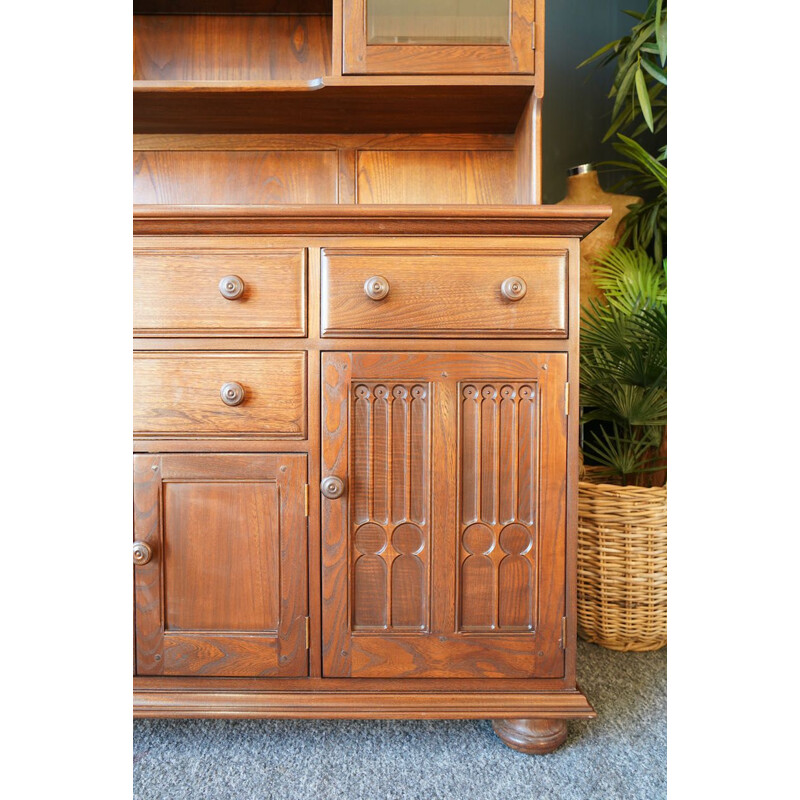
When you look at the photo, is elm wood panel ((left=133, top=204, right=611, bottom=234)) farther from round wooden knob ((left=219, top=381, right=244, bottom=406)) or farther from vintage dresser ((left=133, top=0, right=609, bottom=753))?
round wooden knob ((left=219, top=381, right=244, bottom=406))

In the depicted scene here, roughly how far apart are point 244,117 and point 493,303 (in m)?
0.74

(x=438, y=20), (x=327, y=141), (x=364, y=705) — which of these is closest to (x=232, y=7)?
(x=327, y=141)

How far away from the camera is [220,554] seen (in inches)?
36.9

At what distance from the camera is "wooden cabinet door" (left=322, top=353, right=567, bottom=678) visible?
93cm

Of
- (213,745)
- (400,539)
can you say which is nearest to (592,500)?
(400,539)

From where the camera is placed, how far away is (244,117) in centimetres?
123

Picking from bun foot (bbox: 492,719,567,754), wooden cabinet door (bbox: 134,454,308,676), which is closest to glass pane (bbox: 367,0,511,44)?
wooden cabinet door (bbox: 134,454,308,676)

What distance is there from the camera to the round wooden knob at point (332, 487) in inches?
36.3

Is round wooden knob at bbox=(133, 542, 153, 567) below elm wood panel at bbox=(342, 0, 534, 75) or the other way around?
below

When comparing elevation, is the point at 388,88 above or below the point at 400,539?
above

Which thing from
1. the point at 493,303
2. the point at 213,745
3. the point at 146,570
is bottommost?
the point at 213,745

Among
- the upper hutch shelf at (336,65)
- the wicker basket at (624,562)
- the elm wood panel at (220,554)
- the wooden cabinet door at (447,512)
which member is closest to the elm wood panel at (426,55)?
the upper hutch shelf at (336,65)
